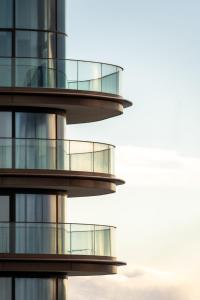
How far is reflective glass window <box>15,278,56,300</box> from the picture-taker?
14912 centimetres

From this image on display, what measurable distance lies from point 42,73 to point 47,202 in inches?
226

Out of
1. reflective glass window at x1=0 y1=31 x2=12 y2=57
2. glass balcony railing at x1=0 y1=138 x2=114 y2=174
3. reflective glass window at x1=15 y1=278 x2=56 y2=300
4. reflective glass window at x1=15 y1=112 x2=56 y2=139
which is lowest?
reflective glass window at x1=15 y1=278 x2=56 y2=300

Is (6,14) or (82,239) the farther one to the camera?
(6,14)

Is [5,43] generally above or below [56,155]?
above

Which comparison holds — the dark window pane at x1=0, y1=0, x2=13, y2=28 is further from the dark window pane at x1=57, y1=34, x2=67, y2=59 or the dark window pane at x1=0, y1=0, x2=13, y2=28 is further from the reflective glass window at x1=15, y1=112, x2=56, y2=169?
the reflective glass window at x1=15, y1=112, x2=56, y2=169

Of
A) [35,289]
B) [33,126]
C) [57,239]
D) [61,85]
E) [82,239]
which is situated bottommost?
[35,289]

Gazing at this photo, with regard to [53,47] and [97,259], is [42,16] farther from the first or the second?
[97,259]

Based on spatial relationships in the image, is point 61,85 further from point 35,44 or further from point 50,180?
point 50,180

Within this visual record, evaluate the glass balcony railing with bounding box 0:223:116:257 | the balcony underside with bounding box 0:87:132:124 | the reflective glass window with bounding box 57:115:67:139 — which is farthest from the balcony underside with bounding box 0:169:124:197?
the balcony underside with bounding box 0:87:132:124

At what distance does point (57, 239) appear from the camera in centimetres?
14938

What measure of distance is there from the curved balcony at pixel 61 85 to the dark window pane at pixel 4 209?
4173 millimetres

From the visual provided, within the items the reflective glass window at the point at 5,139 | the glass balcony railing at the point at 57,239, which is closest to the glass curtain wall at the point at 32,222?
the glass balcony railing at the point at 57,239

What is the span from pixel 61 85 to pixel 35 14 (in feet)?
11.9

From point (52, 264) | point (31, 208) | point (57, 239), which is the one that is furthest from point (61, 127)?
point (52, 264)
